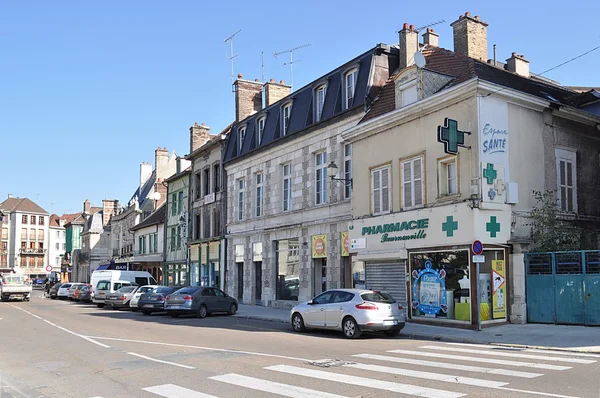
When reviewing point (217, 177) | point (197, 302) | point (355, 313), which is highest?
point (217, 177)

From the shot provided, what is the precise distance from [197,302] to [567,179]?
49.2 ft

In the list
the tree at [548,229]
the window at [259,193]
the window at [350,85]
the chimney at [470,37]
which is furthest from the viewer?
the window at [259,193]

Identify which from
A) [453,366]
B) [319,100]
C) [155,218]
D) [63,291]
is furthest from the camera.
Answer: [155,218]

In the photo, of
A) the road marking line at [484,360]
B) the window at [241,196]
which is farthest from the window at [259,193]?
the road marking line at [484,360]

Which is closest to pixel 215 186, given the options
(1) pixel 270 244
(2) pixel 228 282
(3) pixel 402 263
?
(2) pixel 228 282

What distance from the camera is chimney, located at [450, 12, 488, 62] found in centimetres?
2398

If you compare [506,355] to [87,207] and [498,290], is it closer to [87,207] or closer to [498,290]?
[498,290]

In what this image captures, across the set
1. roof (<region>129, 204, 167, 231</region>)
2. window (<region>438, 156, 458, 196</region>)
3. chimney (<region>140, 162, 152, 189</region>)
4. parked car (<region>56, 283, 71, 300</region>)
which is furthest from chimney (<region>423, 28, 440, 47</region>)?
chimney (<region>140, 162, 152, 189</region>)

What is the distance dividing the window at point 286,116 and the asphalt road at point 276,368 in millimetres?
14504

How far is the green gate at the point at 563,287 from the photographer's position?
16.5 metres

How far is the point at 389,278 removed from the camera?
21406 millimetres

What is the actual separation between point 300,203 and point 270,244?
135 inches

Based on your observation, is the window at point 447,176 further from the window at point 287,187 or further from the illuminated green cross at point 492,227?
the window at point 287,187

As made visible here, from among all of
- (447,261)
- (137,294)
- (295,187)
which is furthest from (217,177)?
(447,261)
